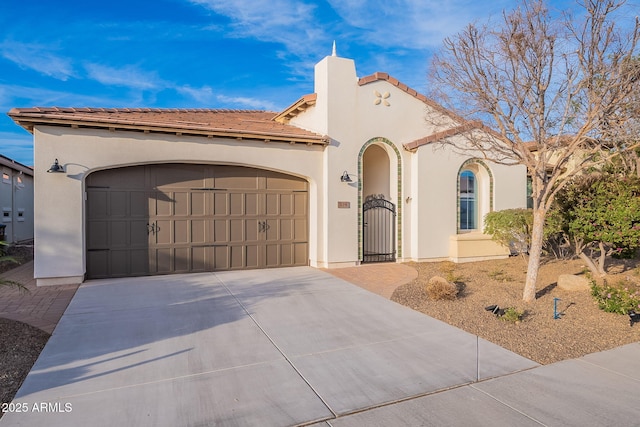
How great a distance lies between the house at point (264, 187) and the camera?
8.47 metres

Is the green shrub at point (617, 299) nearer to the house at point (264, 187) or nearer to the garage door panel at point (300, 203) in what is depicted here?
the house at point (264, 187)

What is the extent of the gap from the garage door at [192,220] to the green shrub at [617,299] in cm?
692

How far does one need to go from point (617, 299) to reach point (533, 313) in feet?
4.38

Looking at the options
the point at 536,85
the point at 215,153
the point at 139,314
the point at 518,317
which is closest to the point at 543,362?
the point at 518,317

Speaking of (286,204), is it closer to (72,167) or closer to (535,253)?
(72,167)

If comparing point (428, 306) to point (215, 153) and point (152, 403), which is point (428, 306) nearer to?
point (152, 403)

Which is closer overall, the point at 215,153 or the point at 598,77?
the point at 598,77

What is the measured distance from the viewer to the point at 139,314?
20.6ft

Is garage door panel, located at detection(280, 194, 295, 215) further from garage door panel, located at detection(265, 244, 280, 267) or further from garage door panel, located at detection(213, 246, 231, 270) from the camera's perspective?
garage door panel, located at detection(213, 246, 231, 270)

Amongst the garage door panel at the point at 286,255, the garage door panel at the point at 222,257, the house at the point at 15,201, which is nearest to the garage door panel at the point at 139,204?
the garage door panel at the point at 222,257

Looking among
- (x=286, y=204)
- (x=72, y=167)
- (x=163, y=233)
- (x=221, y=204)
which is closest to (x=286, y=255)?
(x=286, y=204)

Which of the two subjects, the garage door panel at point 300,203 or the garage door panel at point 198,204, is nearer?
the garage door panel at point 198,204

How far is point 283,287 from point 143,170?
4.54 m

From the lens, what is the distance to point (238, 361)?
4.46 m
